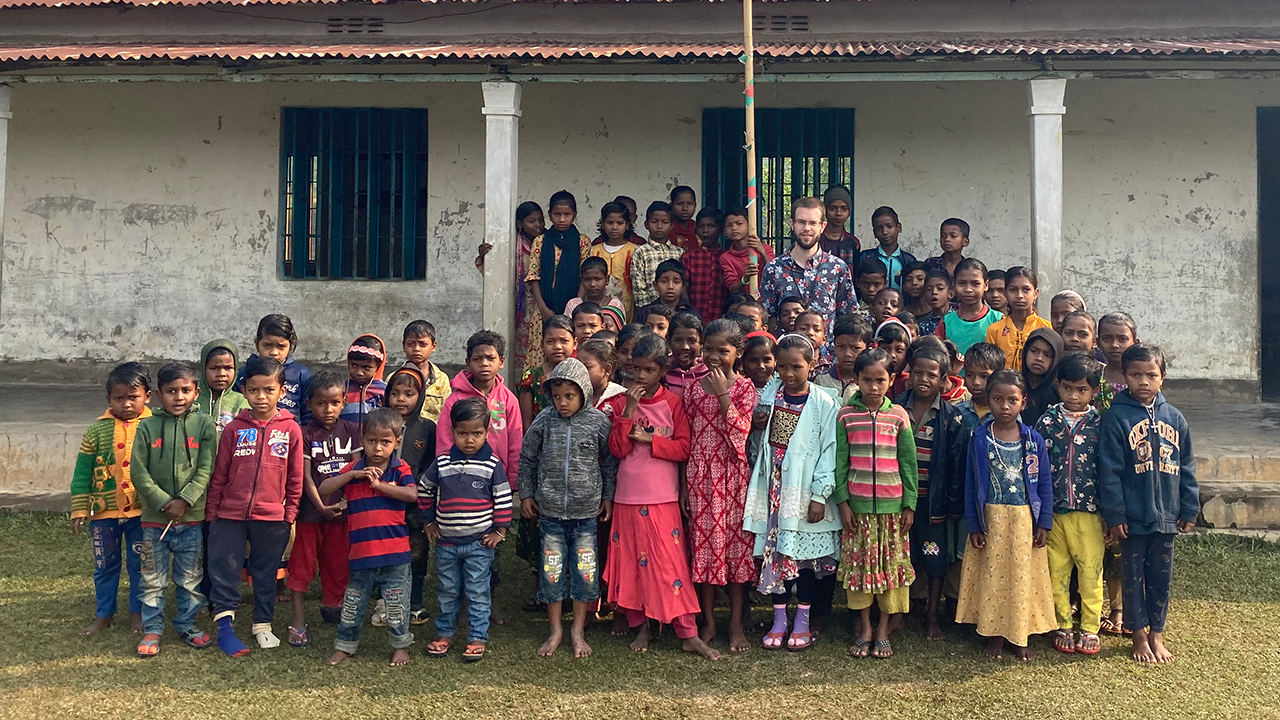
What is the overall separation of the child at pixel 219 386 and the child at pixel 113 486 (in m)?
0.26

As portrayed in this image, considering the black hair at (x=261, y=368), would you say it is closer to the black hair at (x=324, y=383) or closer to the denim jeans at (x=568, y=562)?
the black hair at (x=324, y=383)

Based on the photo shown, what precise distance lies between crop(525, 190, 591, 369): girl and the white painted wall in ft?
5.54

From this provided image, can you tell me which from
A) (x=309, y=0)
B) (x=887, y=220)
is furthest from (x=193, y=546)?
(x=309, y=0)

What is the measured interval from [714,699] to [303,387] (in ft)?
7.63

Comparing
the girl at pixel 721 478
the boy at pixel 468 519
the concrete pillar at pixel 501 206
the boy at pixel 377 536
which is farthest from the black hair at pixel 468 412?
the concrete pillar at pixel 501 206

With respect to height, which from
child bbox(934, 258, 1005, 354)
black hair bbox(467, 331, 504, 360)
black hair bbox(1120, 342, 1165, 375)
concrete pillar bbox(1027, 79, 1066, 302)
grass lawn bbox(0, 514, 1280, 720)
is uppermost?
concrete pillar bbox(1027, 79, 1066, 302)

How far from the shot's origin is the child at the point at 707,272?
6363 mm

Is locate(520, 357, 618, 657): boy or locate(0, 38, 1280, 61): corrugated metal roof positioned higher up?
locate(0, 38, 1280, 61): corrugated metal roof

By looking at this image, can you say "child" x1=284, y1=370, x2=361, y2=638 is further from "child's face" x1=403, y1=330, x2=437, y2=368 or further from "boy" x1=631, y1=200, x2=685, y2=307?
"boy" x1=631, y1=200, x2=685, y2=307

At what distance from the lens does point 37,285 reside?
856cm

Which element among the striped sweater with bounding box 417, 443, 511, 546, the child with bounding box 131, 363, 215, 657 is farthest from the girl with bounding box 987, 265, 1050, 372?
the child with bounding box 131, 363, 215, 657

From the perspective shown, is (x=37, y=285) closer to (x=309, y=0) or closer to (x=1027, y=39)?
(x=309, y=0)

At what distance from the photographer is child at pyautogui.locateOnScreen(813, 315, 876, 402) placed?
14.7 feet

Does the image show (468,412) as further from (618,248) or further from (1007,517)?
(618,248)
